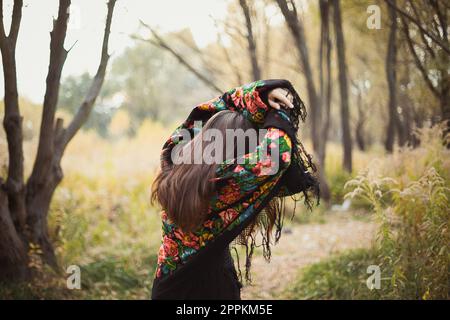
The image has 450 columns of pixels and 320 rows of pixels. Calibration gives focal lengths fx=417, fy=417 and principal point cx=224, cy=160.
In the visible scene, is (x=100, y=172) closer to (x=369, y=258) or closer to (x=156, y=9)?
(x=156, y=9)

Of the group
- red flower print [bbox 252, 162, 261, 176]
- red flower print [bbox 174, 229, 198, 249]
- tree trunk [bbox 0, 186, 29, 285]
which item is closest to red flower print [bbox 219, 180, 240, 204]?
red flower print [bbox 252, 162, 261, 176]

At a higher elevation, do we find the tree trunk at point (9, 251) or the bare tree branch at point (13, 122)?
the bare tree branch at point (13, 122)

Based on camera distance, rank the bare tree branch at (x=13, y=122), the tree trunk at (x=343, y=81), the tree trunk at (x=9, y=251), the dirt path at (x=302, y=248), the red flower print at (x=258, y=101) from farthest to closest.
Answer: the tree trunk at (x=343, y=81) < the dirt path at (x=302, y=248) < the tree trunk at (x=9, y=251) < the bare tree branch at (x=13, y=122) < the red flower print at (x=258, y=101)

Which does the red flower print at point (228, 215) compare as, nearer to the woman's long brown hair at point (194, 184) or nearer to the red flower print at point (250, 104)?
the woman's long brown hair at point (194, 184)

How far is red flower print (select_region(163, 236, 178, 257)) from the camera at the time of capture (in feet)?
6.47

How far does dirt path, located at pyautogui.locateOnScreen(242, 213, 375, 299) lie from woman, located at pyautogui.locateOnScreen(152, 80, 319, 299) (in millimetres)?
2334

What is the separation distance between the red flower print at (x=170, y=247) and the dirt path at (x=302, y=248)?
2460mm

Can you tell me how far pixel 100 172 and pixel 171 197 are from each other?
6269 millimetres

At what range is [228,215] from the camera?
6.22ft

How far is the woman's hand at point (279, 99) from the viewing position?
1854mm

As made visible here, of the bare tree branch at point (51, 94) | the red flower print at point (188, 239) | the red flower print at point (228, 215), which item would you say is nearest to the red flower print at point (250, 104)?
the red flower print at point (228, 215)

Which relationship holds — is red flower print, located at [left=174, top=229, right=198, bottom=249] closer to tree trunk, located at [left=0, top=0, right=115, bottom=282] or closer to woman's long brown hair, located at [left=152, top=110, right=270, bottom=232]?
woman's long brown hair, located at [left=152, top=110, right=270, bottom=232]
